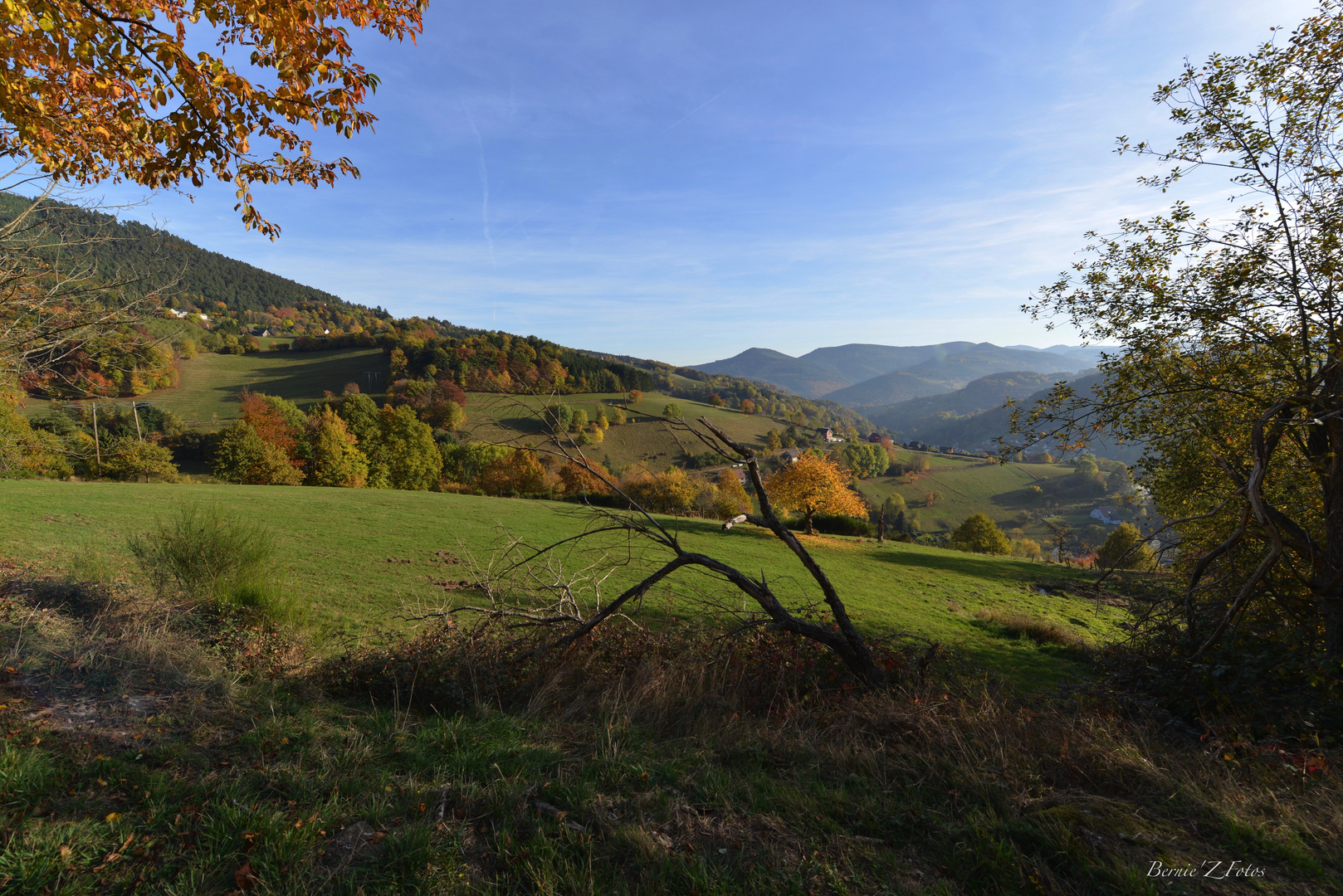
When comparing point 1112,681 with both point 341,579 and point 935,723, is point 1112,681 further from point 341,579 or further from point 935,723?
point 341,579

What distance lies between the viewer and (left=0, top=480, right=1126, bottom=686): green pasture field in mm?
11547

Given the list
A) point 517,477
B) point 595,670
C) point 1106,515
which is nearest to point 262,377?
point 517,477

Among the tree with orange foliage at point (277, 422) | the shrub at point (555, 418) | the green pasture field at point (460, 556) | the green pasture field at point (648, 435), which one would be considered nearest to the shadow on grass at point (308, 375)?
the tree with orange foliage at point (277, 422)

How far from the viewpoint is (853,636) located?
5805 mm

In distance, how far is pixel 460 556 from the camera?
18.0 m

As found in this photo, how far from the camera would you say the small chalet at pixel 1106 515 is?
315ft

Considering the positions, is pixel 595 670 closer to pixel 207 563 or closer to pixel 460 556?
pixel 207 563

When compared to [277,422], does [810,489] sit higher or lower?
lower

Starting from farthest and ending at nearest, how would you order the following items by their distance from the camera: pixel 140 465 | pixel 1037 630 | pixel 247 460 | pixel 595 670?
pixel 247 460
pixel 140 465
pixel 1037 630
pixel 595 670

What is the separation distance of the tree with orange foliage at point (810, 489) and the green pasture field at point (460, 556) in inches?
101

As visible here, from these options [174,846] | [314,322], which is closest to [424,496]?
[174,846]

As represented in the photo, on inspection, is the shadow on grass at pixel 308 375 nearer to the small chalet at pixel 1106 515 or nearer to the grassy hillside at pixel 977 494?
the grassy hillside at pixel 977 494
